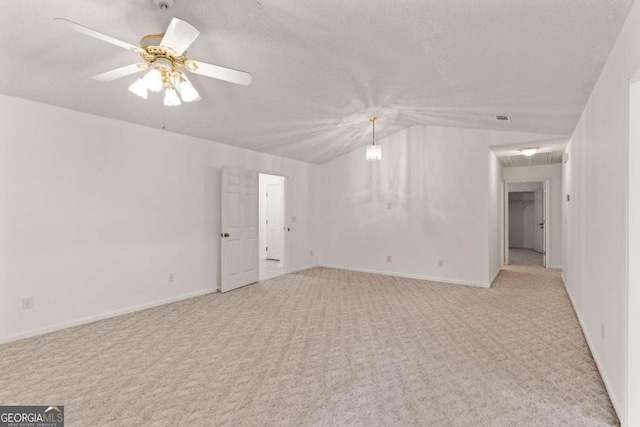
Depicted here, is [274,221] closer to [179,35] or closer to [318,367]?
[318,367]

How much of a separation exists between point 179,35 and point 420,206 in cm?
511

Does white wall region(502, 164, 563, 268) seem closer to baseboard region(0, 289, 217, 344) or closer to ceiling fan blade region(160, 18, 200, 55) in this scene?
baseboard region(0, 289, 217, 344)

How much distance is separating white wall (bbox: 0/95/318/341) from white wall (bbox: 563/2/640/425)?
4.69 meters

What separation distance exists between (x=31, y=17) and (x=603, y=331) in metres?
4.71

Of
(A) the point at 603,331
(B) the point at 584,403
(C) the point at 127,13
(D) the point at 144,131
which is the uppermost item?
(C) the point at 127,13

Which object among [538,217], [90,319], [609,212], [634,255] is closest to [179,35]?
[634,255]

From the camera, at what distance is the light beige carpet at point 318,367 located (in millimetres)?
2068

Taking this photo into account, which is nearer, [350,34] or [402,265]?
[350,34]

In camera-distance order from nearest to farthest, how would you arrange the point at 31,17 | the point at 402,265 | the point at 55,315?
1. the point at 31,17
2. the point at 55,315
3. the point at 402,265

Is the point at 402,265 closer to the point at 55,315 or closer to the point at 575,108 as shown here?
the point at 575,108

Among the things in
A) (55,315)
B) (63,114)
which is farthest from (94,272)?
(63,114)

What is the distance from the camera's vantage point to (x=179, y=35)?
1.94 meters

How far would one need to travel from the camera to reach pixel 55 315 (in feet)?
11.3

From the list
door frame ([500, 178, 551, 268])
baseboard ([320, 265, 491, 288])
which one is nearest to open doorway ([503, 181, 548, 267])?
door frame ([500, 178, 551, 268])
